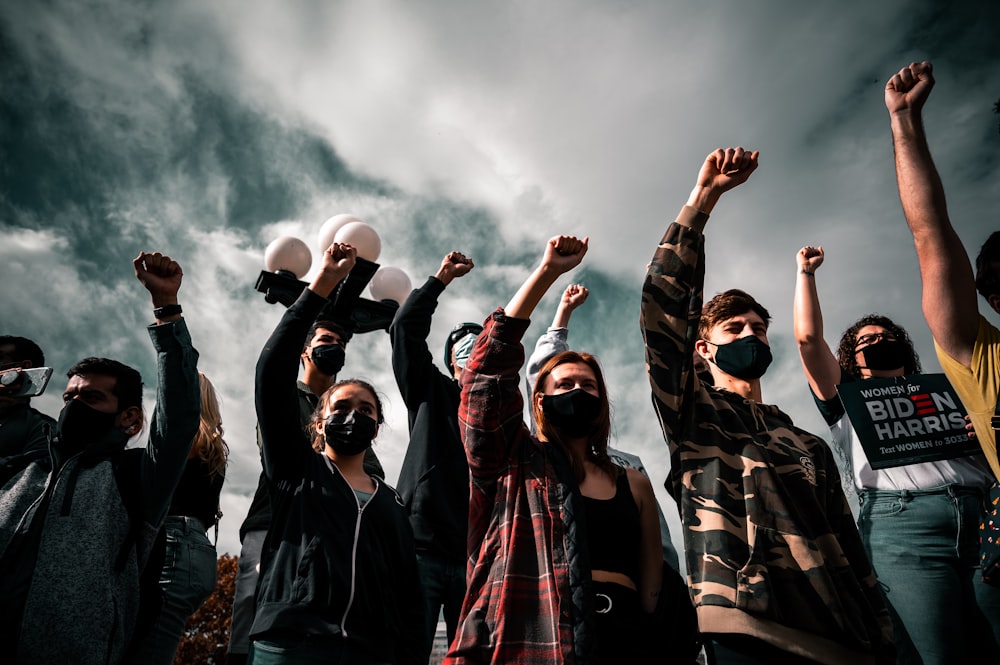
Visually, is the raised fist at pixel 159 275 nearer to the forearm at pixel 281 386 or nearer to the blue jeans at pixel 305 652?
the forearm at pixel 281 386

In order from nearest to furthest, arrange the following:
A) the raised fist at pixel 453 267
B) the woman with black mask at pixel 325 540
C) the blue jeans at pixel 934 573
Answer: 1. the woman with black mask at pixel 325 540
2. the blue jeans at pixel 934 573
3. the raised fist at pixel 453 267

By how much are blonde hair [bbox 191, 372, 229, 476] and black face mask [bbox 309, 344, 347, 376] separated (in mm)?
941

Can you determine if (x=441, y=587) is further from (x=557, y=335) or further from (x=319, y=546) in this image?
(x=557, y=335)

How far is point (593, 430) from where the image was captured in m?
2.95

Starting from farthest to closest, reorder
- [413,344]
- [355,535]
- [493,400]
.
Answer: [413,344] < [355,535] < [493,400]

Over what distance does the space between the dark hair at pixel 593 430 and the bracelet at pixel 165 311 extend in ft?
5.75

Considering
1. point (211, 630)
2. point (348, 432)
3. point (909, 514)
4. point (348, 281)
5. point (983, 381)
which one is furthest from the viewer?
point (211, 630)

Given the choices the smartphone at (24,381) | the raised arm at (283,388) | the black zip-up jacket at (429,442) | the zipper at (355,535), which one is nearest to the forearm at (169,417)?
the raised arm at (283,388)

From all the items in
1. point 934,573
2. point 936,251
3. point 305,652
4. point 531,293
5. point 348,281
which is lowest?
point 305,652

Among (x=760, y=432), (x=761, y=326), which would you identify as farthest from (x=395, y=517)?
(x=761, y=326)

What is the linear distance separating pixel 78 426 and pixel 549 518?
2.34 meters

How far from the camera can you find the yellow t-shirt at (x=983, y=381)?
7.31 feet

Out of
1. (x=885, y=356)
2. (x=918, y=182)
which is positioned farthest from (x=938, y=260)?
(x=885, y=356)

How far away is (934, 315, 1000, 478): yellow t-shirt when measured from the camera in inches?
87.7
